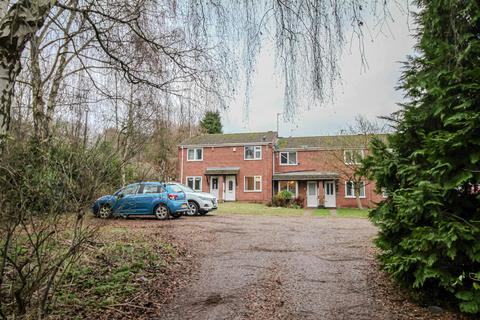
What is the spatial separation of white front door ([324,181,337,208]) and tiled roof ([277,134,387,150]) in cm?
313

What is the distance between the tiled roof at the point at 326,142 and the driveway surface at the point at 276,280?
15.3m

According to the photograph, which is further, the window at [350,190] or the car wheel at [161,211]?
the window at [350,190]

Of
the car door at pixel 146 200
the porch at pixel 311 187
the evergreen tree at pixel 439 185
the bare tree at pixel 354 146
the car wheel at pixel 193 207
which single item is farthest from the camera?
the porch at pixel 311 187

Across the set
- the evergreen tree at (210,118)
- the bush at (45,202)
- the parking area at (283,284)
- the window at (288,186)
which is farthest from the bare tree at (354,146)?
the bush at (45,202)

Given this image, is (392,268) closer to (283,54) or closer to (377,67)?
(377,67)

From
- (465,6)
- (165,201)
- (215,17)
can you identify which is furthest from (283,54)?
(165,201)

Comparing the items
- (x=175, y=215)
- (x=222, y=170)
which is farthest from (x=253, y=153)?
(x=175, y=215)

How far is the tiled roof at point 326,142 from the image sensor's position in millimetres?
23766

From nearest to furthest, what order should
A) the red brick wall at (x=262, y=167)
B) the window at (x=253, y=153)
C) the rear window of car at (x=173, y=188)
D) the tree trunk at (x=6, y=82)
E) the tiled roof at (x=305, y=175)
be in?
the tree trunk at (x=6, y=82) → the rear window of car at (x=173, y=188) → the tiled roof at (x=305, y=175) → the red brick wall at (x=262, y=167) → the window at (x=253, y=153)

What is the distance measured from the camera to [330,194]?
88.5ft

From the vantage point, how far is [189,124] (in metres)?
3.67

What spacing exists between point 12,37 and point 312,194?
2613 cm

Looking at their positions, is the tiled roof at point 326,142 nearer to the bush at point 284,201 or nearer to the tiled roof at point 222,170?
the tiled roof at point 222,170

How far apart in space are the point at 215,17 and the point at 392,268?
14.2 ft
